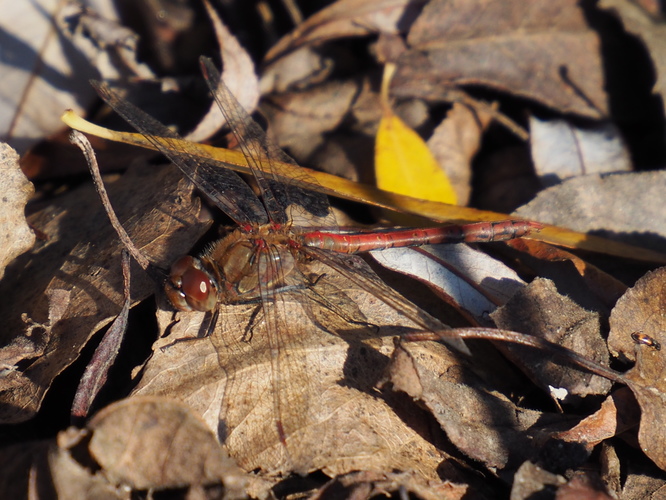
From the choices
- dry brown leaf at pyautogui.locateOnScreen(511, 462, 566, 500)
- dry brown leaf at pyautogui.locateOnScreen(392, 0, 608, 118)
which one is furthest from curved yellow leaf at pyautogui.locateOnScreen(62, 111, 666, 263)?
dry brown leaf at pyautogui.locateOnScreen(511, 462, 566, 500)

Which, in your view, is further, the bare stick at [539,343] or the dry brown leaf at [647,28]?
the dry brown leaf at [647,28]

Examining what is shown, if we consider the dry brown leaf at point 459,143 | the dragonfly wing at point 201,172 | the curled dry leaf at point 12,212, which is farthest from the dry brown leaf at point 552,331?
the curled dry leaf at point 12,212

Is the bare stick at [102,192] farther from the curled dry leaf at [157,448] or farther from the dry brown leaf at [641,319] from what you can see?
the dry brown leaf at [641,319]

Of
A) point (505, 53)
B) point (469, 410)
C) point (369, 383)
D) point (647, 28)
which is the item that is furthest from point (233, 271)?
point (647, 28)

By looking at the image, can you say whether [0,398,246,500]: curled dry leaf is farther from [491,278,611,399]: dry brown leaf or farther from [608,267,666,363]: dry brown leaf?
[608,267,666,363]: dry brown leaf

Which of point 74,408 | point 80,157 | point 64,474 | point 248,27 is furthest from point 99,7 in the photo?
point 64,474

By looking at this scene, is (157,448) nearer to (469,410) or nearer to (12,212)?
(469,410)
